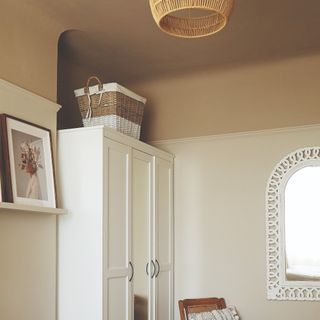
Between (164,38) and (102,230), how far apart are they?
1411 mm

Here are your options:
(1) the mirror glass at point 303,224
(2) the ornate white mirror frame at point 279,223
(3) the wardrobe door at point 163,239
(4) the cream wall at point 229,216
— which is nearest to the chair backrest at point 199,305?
(4) the cream wall at point 229,216

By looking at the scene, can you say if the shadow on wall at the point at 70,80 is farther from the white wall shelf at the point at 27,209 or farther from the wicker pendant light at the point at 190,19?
the wicker pendant light at the point at 190,19

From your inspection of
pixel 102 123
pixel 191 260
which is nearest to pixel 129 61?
pixel 102 123

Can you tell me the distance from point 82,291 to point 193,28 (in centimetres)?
171

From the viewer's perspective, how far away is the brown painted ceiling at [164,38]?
10.2 feet

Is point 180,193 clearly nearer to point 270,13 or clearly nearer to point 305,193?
point 305,193

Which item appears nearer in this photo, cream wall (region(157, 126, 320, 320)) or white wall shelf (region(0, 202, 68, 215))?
white wall shelf (region(0, 202, 68, 215))

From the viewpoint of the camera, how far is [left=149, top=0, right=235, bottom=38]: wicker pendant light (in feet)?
6.31

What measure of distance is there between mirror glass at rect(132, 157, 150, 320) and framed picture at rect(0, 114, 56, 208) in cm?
73

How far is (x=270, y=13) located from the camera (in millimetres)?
3176

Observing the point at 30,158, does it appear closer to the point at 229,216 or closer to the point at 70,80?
the point at 70,80

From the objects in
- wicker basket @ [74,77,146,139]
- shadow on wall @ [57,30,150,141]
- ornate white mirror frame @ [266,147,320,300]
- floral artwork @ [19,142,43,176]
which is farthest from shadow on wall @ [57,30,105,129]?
ornate white mirror frame @ [266,147,320,300]

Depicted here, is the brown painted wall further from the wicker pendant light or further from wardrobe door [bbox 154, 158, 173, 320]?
wardrobe door [bbox 154, 158, 173, 320]

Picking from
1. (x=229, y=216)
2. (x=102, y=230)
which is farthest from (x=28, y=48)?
(x=229, y=216)
